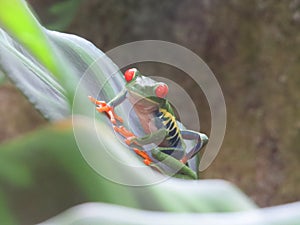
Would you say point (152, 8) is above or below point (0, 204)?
below

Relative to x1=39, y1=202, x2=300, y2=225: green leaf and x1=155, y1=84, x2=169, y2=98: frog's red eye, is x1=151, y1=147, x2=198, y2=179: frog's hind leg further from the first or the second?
x1=39, y1=202, x2=300, y2=225: green leaf

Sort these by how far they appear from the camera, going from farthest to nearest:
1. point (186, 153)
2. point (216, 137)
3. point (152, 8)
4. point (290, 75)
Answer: point (152, 8) < point (290, 75) < point (216, 137) < point (186, 153)

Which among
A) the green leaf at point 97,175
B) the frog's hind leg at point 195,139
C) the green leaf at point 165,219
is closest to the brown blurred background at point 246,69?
the frog's hind leg at point 195,139

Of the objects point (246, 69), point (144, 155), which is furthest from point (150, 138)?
point (246, 69)

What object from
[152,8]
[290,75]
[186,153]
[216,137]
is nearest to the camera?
[186,153]

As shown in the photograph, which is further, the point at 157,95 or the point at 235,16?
the point at 235,16

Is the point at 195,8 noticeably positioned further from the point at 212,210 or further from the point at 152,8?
the point at 212,210

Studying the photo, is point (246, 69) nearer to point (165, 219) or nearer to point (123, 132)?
point (123, 132)

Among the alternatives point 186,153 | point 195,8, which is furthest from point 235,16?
point 186,153

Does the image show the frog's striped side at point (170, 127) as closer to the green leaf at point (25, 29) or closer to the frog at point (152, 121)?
the frog at point (152, 121)
